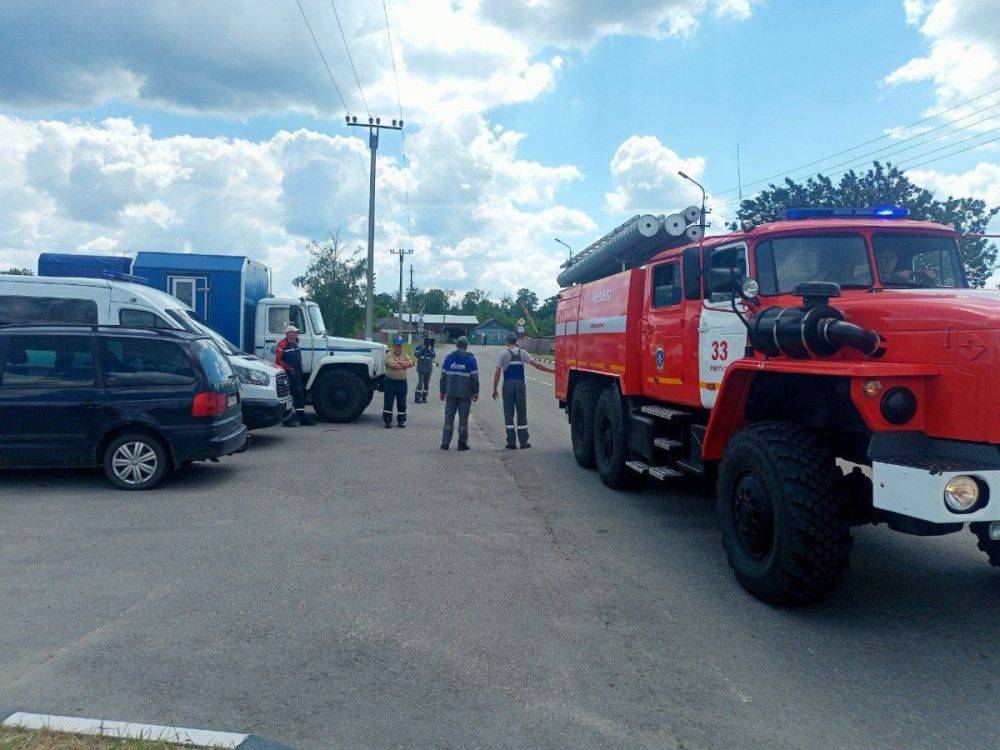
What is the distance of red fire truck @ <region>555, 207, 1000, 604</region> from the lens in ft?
13.9

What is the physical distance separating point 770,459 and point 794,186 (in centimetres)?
2197

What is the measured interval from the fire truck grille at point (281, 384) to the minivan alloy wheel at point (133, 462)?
3.65m

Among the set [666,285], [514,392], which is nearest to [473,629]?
[666,285]

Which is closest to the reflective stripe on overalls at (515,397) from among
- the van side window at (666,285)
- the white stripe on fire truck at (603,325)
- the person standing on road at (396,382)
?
the white stripe on fire truck at (603,325)

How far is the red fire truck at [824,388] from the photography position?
4.23 meters

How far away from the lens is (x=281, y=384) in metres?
12.5

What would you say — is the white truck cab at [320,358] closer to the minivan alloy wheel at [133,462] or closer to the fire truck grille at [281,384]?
the fire truck grille at [281,384]

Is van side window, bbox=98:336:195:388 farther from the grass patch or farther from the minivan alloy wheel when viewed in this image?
the grass patch

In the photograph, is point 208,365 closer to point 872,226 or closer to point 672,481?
point 672,481

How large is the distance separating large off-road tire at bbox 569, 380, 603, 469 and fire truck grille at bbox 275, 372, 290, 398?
15.2 ft

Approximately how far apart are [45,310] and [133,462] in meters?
3.88

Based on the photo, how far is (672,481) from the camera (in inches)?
380

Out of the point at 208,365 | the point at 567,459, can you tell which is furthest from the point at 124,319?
the point at 567,459

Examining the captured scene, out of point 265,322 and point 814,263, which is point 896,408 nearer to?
point 814,263
